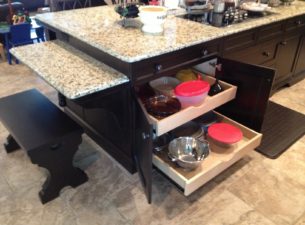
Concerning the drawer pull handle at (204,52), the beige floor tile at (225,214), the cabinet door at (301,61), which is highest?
the drawer pull handle at (204,52)

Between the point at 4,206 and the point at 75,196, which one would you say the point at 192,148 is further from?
the point at 4,206

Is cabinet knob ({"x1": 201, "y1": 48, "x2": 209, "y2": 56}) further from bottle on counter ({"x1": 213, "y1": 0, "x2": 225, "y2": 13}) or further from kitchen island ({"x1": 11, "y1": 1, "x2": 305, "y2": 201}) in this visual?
bottle on counter ({"x1": 213, "y1": 0, "x2": 225, "y2": 13})

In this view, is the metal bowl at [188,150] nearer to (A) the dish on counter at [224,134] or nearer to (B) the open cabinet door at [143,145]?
(A) the dish on counter at [224,134]

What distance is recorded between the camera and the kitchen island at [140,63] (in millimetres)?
1521

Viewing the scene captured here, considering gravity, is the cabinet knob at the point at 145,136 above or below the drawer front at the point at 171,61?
below

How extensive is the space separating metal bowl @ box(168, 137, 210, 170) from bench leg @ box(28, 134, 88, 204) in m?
0.60

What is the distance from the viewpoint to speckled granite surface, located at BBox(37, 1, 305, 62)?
1521mm

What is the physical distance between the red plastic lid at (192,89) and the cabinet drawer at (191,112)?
0.09 m

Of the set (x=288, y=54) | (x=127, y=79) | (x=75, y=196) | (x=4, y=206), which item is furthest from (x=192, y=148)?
(x=288, y=54)

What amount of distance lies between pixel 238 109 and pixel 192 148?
0.51 metres

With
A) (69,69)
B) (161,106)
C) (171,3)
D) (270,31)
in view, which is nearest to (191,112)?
(161,106)

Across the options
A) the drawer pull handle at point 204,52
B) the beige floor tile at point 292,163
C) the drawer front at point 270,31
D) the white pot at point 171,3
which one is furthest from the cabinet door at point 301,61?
the drawer pull handle at point 204,52

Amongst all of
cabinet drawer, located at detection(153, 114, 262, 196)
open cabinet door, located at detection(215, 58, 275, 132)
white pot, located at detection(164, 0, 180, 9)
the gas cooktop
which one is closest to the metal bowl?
cabinet drawer, located at detection(153, 114, 262, 196)

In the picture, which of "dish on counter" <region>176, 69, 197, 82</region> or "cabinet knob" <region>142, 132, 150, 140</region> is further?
"dish on counter" <region>176, 69, 197, 82</region>
